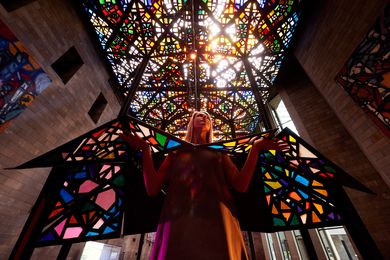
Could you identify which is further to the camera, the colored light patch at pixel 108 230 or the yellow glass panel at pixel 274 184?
the yellow glass panel at pixel 274 184

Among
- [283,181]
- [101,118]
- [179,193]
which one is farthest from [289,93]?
[101,118]

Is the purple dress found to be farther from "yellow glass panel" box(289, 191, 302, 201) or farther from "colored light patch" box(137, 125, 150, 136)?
"yellow glass panel" box(289, 191, 302, 201)

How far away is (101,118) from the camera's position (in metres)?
7.11

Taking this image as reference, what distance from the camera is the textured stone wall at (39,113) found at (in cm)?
359

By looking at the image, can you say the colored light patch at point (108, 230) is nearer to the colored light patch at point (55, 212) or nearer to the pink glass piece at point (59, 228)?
the pink glass piece at point (59, 228)

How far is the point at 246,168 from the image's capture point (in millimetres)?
1282

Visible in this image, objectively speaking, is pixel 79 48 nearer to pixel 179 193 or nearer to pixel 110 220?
pixel 110 220

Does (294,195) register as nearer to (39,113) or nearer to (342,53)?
(342,53)

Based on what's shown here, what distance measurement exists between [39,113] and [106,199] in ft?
13.1

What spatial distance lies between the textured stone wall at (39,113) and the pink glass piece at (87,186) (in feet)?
10.1

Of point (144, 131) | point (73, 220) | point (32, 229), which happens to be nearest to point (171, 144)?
point (144, 131)

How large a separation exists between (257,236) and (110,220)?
33.7 ft

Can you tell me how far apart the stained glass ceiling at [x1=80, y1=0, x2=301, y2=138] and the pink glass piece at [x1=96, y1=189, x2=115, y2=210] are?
2.03 m

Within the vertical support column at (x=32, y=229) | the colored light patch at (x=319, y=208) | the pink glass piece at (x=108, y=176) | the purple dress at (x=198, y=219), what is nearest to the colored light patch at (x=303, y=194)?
the colored light patch at (x=319, y=208)
